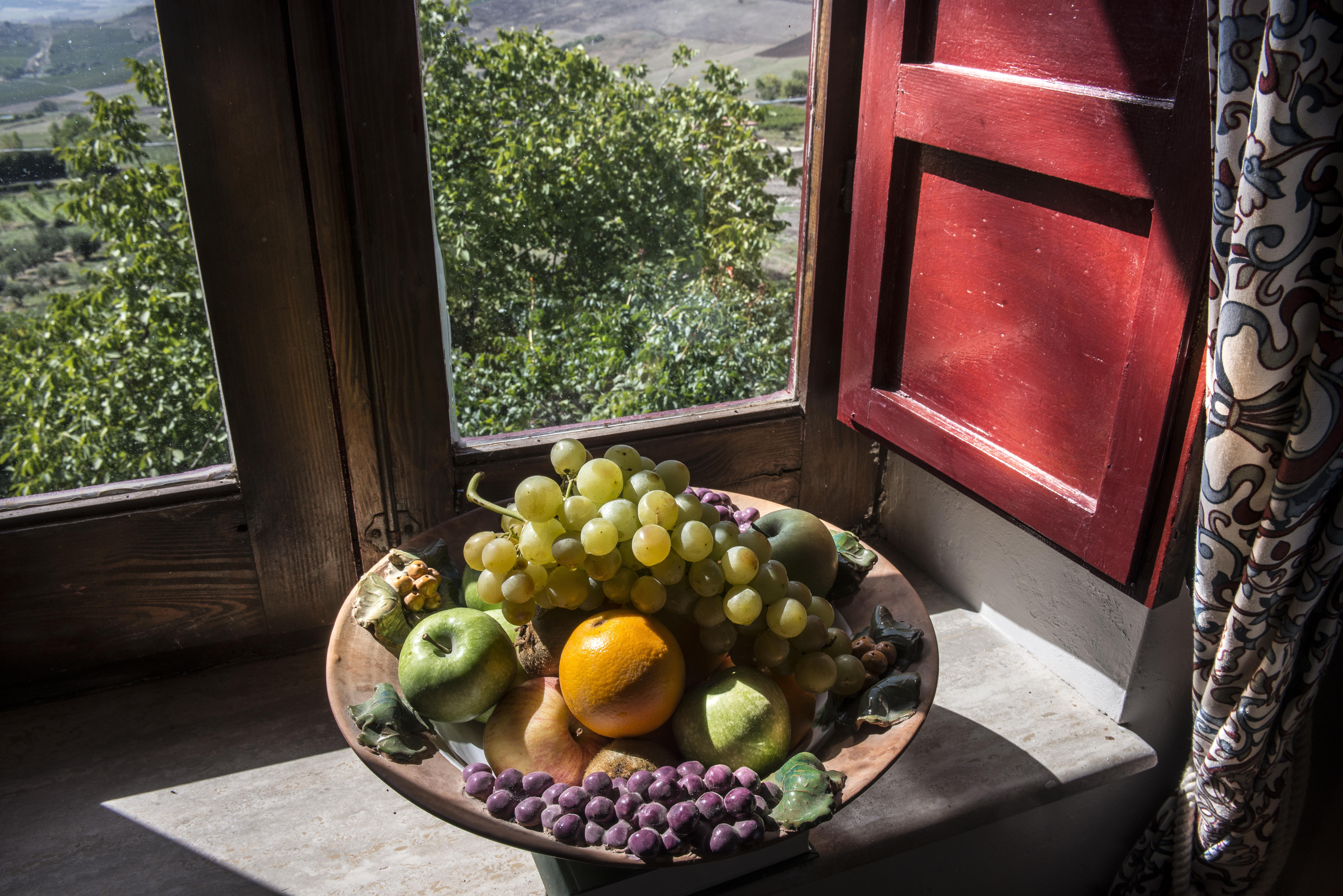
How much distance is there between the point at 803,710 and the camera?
2.93ft

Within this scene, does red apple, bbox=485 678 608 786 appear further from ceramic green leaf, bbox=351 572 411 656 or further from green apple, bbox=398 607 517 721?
ceramic green leaf, bbox=351 572 411 656

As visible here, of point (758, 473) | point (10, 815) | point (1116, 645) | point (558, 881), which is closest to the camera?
point (558, 881)

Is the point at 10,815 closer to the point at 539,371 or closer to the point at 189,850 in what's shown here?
the point at 189,850

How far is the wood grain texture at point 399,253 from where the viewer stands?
1.07m

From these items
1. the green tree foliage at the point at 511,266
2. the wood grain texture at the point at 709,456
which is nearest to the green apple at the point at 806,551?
the wood grain texture at the point at 709,456

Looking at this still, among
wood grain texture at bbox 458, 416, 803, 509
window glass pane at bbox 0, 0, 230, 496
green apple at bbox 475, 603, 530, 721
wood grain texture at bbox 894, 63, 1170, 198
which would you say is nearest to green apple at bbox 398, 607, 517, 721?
green apple at bbox 475, 603, 530, 721

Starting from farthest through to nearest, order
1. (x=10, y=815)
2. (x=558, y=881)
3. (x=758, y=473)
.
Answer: (x=758, y=473) < (x=10, y=815) < (x=558, y=881)

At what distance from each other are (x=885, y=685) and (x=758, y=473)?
2.27 ft

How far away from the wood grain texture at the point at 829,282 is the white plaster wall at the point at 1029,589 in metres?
0.10

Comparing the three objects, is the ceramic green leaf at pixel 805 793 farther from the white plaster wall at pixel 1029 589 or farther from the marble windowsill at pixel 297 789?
the white plaster wall at pixel 1029 589

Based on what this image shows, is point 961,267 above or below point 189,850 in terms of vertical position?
above

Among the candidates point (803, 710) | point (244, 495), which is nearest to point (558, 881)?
point (803, 710)

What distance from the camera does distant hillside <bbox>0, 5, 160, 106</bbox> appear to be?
102 centimetres

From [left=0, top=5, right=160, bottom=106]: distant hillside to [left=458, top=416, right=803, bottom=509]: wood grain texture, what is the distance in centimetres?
65
